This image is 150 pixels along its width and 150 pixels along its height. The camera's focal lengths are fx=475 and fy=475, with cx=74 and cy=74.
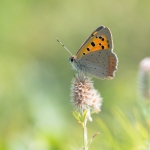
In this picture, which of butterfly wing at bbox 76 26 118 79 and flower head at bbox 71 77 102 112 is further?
butterfly wing at bbox 76 26 118 79

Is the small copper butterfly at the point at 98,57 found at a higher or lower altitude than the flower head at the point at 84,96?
higher

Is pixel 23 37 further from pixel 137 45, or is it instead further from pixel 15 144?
pixel 15 144

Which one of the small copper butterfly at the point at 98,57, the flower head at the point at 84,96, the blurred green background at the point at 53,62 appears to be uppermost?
the blurred green background at the point at 53,62

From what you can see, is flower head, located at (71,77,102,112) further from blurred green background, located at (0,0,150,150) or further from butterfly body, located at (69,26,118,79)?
blurred green background, located at (0,0,150,150)

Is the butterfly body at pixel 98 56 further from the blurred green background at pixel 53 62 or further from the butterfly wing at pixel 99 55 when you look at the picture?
the blurred green background at pixel 53 62

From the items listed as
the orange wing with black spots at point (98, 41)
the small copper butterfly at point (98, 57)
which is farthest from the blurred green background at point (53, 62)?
the orange wing with black spots at point (98, 41)

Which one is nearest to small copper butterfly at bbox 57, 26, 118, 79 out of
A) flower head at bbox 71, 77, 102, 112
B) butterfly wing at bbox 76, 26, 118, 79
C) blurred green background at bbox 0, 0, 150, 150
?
butterfly wing at bbox 76, 26, 118, 79

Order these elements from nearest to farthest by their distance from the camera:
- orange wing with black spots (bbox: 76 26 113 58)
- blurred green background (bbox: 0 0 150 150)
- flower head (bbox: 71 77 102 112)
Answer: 1. flower head (bbox: 71 77 102 112)
2. orange wing with black spots (bbox: 76 26 113 58)
3. blurred green background (bbox: 0 0 150 150)

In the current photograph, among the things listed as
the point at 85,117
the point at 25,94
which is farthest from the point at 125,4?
the point at 85,117
